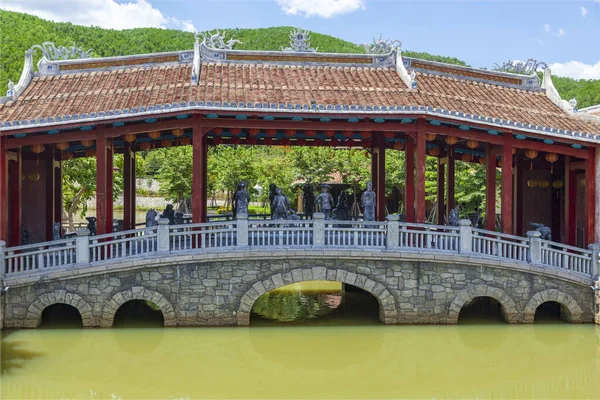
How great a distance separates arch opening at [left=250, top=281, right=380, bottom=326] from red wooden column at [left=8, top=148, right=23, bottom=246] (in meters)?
5.54

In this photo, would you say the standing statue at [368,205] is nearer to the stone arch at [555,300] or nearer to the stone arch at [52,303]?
the stone arch at [555,300]

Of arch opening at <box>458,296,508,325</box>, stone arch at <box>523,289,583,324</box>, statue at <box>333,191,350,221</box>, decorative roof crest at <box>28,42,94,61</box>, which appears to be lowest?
arch opening at <box>458,296,508,325</box>

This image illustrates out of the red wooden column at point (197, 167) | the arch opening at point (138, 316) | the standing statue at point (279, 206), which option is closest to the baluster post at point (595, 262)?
the standing statue at point (279, 206)

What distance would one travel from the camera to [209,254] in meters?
11.6

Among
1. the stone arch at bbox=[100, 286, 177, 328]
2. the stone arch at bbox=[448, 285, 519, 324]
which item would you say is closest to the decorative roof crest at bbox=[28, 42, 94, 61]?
the stone arch at bbox=[100, 286, 177, 328]

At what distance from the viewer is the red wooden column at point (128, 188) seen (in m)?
15.5

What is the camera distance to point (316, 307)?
14.2 metres

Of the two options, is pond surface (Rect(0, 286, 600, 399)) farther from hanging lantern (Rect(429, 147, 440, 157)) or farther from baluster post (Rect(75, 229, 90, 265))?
hanging lantern (Rect(429, 147, 440, 157))

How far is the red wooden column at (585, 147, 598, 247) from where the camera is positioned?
527 inches

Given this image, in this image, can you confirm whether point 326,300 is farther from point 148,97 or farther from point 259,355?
point 148,97

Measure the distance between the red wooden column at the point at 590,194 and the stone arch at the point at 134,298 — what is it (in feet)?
29.0

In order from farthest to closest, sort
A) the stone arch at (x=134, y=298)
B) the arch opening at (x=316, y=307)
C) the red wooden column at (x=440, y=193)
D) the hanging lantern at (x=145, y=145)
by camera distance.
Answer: the red wooden column at (x=440, y=193) → the hanging lantern at (x=145, y=145) → the arch opening at (x=316, y=307) → the stone arch at (x=134, y=298)

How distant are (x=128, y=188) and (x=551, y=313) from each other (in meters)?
10.3

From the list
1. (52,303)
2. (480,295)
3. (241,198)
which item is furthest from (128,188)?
(480,295)
